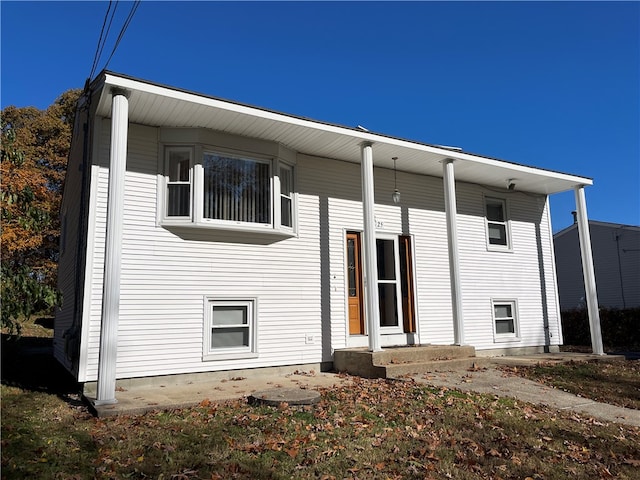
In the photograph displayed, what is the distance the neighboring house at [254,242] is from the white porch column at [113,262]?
0.06 ft

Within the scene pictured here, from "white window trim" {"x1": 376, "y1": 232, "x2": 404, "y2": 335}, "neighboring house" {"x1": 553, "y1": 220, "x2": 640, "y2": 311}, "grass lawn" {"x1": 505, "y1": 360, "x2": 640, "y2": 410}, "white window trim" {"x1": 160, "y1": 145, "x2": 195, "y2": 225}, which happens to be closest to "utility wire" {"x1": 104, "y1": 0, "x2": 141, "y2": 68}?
"white window trim" {"x1": 160, "y1": 145, "x2": 195, "y2": 225}

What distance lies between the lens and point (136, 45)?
7.80 metres

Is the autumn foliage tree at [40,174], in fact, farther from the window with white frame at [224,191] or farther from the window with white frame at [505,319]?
the window with white frame at [505,319]

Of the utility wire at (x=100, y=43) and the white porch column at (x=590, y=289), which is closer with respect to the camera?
the utility wire at (x=100, y=43)

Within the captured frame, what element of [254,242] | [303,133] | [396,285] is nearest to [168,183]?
[254,242]

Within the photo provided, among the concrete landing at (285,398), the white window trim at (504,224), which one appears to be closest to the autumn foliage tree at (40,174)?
the concrete landing at (285,398)

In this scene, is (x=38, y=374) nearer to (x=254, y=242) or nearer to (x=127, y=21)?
(x=254, y=242)

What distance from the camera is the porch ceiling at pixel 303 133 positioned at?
725 centimetres

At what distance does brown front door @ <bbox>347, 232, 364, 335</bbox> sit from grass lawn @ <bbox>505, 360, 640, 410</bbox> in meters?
3.17

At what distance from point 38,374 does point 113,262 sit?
179 inches

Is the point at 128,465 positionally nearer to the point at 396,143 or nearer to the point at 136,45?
the point at 136,45

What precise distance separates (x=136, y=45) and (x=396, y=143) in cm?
517

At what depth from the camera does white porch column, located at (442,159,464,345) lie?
978 cm

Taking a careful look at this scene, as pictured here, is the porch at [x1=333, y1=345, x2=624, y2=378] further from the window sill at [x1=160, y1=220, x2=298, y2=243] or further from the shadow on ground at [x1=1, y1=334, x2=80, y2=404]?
the shadow on ground at [x1=1, y1=334, x2=80, y2=404]
